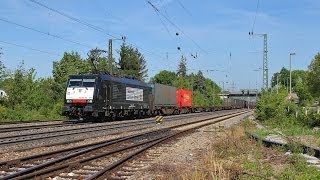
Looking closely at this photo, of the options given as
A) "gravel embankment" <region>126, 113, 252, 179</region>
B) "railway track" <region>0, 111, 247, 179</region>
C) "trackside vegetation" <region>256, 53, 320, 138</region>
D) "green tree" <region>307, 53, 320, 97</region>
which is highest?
"green tree" <region>307, 53, 320, 97</region>

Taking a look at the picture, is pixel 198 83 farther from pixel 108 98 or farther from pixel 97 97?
pixel 97 97

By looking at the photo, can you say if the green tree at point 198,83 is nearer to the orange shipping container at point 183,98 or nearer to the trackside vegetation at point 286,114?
the orange shipping container at point 183,98

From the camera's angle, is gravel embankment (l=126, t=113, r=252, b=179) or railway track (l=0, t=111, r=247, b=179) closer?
railway track (l=0, t=111, r=247, b=179)

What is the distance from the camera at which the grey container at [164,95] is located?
5275 centimetres

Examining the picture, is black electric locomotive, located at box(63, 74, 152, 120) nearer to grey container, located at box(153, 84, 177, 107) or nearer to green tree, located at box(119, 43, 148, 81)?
grey container, located at box(153, 84, 177, 107)

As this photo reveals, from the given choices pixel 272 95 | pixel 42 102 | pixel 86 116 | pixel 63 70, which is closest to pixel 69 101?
pixel 86 116

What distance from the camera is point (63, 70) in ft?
264

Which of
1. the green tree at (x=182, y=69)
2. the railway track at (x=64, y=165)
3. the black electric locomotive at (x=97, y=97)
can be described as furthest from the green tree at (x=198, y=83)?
the railway track at (x=64, y=165)

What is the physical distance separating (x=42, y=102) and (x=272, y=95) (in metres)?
21.0

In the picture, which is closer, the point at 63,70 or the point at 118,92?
the point at 118,92

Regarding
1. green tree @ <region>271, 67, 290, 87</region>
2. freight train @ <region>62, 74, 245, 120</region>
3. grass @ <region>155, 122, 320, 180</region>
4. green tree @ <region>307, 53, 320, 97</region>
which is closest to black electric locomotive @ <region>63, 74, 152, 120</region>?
freight train @ <region>62, 74, 245, 120</region>

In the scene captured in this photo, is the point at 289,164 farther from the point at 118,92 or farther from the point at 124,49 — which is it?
the point at 124,49

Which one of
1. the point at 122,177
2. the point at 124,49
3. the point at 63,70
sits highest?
the point at 124,49

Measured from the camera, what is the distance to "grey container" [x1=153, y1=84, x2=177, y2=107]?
173ft
